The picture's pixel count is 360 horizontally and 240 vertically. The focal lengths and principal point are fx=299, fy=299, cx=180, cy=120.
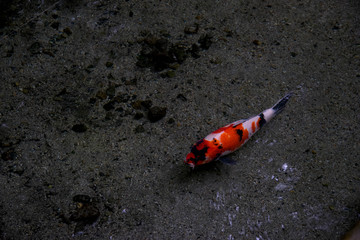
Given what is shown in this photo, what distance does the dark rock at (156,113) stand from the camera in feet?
9.35

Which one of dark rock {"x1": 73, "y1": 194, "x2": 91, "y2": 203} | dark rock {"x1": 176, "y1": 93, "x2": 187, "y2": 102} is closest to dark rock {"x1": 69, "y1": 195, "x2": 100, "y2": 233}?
dark rock {"x1": 73, "y1": 194, "x2": 91, "y2": 203}

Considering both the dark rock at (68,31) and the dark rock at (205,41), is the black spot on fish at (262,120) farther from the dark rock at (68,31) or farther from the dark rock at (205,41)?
the dark rock at (68,31)

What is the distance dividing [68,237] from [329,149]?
7.57 ft

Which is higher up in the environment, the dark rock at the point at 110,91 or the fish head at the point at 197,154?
the dark rock at the point at 110,91

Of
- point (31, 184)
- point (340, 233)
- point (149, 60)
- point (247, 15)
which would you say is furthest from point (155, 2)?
point (340, 233)

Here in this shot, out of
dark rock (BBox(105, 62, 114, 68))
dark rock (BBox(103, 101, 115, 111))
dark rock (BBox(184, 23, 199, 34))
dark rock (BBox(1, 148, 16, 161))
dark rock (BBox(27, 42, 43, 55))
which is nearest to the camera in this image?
dark rock (BBox(1, 148, 16, 161))

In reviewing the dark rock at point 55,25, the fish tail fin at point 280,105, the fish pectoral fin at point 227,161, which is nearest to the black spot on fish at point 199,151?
the fish pectoral fin at point 227,161

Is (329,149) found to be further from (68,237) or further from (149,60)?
(68,237)

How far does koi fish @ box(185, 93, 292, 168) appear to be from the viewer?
2324 mm

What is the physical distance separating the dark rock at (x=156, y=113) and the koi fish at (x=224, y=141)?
2.06 feet

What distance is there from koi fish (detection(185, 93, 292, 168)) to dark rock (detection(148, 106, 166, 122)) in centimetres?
63

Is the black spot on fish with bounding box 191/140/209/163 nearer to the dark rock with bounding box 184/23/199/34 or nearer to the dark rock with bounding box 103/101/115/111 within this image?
the dark rock with bounding box 103/101/115/111

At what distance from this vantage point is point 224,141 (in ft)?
7.86

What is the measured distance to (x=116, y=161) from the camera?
2670mm
